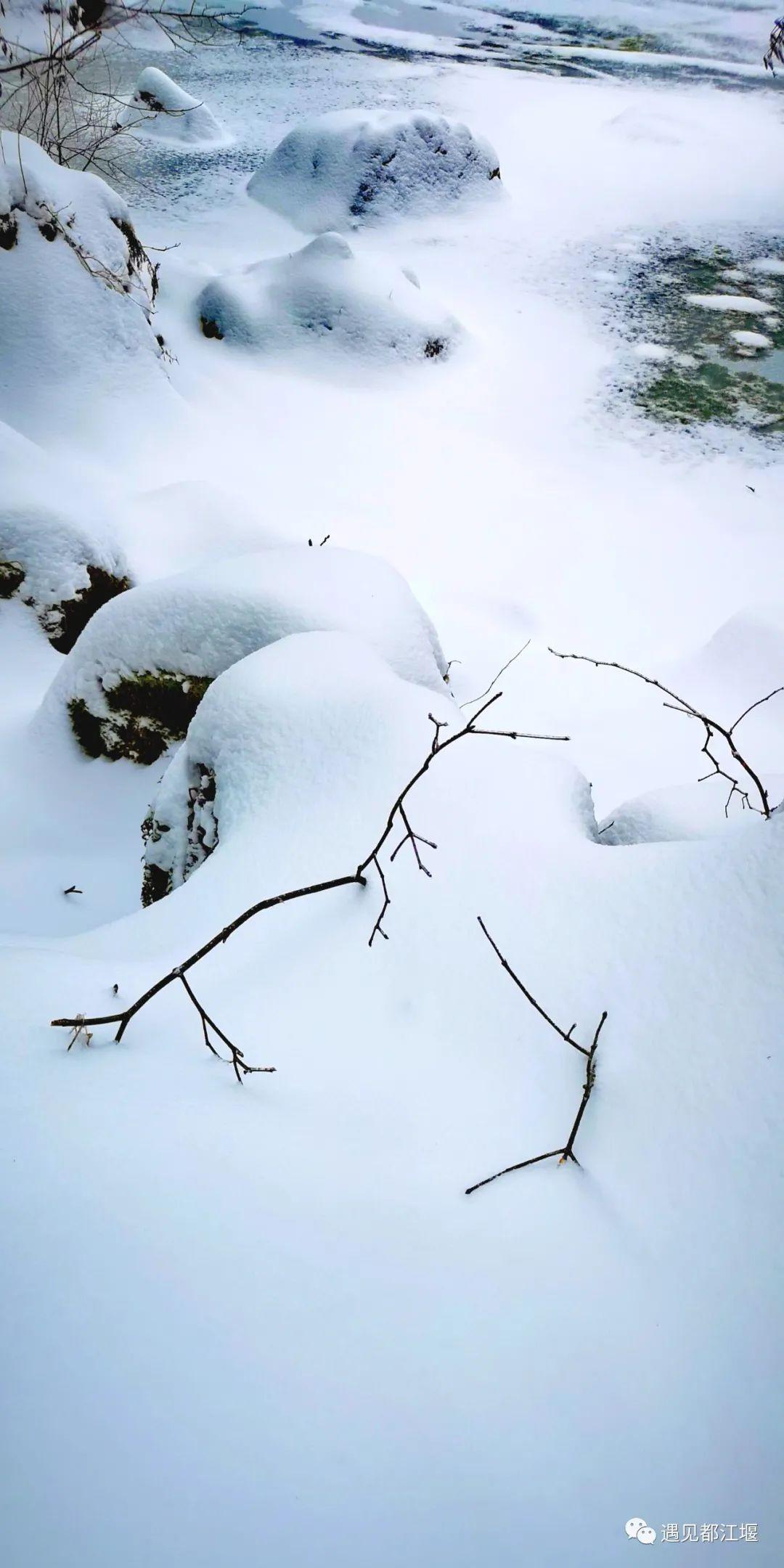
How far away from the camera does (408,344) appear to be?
8.98 meters

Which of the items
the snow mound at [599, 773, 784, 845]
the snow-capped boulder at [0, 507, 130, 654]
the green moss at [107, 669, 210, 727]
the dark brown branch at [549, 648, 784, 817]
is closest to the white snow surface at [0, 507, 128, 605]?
the snow-capped boulder at [0, 507, 130, 654]

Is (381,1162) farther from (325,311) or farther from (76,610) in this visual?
(325,311)

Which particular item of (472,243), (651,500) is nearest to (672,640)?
(651,500)

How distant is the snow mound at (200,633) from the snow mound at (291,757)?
61 cm

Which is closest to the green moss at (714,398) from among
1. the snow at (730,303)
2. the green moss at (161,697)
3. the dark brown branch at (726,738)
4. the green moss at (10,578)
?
the snow at (730,303)

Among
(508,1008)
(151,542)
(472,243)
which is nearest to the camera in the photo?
(508,1008)

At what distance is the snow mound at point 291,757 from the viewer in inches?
71.9

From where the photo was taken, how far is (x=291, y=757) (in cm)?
205

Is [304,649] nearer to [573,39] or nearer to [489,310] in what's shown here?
[489,310]

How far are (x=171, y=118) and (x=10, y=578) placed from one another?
578 inches

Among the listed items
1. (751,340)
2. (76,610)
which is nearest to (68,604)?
(76,610)

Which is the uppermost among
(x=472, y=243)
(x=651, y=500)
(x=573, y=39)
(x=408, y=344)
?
(x=573, y=39)

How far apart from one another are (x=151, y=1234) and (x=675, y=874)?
95 centimetres

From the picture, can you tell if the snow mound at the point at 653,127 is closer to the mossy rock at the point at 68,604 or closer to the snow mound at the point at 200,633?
the mossy rock at the point at 68,604
